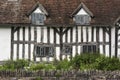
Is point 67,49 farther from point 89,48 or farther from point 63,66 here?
point 63,66

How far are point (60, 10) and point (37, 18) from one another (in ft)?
5.96

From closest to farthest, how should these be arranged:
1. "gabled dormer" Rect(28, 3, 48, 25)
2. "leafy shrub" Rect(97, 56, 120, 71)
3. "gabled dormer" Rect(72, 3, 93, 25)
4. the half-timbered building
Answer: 1. "leafy shrub" Rect(97, 56, 120, 71)
2. the half-timbered building
3. "gabled dormer" Rect(72, 3, 93, 25)
4. "gabled dormer" Rect(28, 3, 48, 25)

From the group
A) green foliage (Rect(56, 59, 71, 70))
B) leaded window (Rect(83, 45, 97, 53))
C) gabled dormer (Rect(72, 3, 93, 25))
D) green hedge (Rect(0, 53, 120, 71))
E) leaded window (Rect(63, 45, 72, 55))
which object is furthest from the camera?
gabled dormer (Rect(72, 3, 93, 25))

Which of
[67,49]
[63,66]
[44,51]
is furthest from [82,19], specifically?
[63,66]

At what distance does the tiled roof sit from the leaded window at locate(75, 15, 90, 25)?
1.16ft

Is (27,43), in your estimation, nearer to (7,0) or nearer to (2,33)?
(2,33)

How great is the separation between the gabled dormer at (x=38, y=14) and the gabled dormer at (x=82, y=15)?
2058 millimetres

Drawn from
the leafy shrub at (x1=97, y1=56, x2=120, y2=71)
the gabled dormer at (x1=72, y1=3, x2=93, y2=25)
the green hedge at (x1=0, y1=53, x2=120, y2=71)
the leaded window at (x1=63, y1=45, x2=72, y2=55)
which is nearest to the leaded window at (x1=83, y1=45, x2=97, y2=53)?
the leaded window at (x1=63, y1=45, x2=72, y2=55)

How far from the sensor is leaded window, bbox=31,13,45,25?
2983cm

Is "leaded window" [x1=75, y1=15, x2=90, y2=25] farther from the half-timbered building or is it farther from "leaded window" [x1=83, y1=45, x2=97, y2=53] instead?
"leaded window" [x1=83, y1=45, x2=97, y2=53]

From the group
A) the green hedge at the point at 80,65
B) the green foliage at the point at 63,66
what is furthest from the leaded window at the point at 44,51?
the green foliage at the point at 63,66

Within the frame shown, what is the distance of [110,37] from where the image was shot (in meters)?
29.3

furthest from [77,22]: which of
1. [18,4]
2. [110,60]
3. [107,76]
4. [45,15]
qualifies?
[107,76]

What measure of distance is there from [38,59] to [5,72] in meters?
13.1
